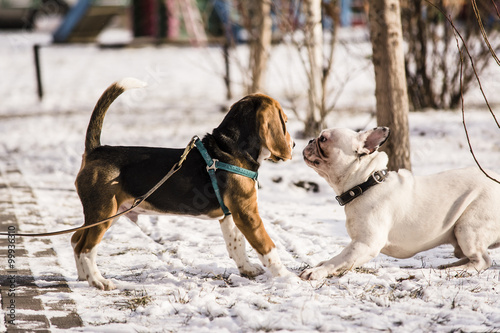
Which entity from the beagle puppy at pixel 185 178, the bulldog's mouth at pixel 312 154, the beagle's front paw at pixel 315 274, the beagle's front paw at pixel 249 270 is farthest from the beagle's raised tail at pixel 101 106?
the beagle's front paw at pixel 315 274

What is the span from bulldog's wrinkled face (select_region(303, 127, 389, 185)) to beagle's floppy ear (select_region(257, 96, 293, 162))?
0.23m

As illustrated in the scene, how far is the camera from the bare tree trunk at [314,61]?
8.53 metres

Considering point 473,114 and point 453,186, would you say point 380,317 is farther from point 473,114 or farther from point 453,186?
point 473,114

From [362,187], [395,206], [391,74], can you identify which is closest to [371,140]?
[362,187]

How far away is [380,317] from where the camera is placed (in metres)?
3.31

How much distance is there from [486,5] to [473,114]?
6.17ft

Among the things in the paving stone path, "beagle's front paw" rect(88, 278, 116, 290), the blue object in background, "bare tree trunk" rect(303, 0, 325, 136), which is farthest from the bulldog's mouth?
the blue object in background

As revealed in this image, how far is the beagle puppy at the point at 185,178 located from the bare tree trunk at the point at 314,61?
4423 millimetres

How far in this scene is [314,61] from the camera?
29.1 ft

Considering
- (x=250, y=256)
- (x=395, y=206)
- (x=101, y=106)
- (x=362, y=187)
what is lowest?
(x=250, y=256)

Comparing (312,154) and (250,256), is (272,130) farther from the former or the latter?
(250,256)

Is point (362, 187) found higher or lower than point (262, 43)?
lower

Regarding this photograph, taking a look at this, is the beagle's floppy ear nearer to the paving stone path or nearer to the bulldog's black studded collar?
the bulldog's black studded collar

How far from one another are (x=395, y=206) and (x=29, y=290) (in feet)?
8.22
